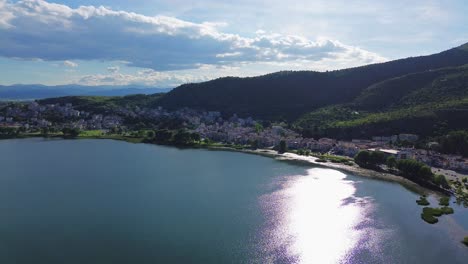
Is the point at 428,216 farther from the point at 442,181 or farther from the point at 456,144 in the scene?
the point at 456,144

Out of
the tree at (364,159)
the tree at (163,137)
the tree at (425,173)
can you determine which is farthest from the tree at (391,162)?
the tree at (163,137)

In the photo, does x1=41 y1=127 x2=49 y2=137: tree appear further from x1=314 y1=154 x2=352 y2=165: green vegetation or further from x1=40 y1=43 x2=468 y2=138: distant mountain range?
x1=314 y1=154 x2=352 y2=165: green vegetation

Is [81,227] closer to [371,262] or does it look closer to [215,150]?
[371,262]

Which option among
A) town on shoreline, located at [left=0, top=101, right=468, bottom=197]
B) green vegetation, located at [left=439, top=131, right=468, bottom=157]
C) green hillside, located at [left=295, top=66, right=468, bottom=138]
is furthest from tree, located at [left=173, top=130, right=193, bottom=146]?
green vegetation, located at [left=439, top=131, right=468, bottom=157]

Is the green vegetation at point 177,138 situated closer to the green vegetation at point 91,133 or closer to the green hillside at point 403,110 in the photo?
the green vegetation at point 91,133

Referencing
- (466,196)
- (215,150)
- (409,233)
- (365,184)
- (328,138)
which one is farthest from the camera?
(328,138)

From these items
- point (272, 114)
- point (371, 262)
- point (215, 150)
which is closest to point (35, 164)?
point (215, 150)
